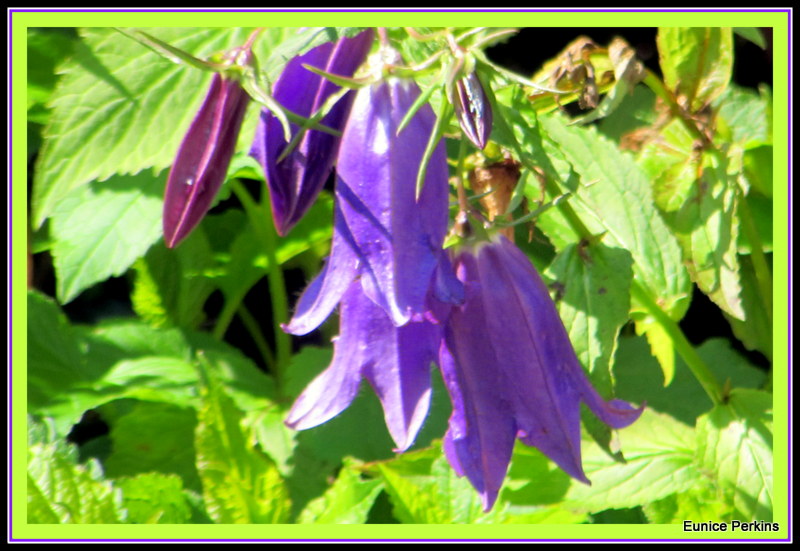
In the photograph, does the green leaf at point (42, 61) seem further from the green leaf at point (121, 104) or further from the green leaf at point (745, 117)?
the green leaf at point (745, 117)

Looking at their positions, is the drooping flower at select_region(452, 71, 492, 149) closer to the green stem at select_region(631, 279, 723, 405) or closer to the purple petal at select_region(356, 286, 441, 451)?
the purple petal at select_region(356, 286, 441, 451)

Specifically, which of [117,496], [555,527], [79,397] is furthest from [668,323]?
[79,397]

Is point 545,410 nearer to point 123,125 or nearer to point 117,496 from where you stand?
point 117,496

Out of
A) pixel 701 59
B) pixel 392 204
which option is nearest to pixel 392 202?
pixel 392 204

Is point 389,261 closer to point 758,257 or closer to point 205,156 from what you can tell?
point 205,156

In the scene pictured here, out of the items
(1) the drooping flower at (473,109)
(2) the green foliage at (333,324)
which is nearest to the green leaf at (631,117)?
(2) the green foliage at (333,324)

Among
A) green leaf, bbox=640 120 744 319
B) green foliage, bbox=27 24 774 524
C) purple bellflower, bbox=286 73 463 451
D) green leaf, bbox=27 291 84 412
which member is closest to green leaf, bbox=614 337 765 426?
green foliage, bbox=27 24 774 524
